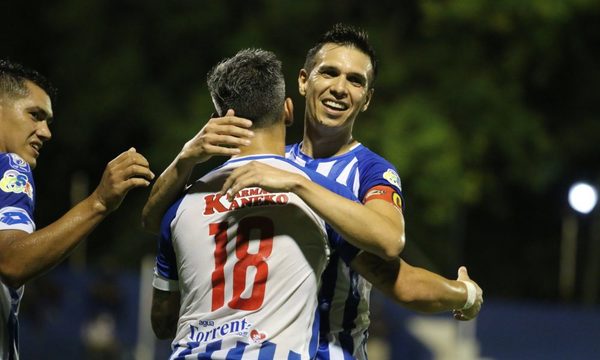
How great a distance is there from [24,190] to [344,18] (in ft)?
42.4

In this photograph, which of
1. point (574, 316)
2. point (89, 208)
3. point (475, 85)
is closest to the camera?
point (89, 208)

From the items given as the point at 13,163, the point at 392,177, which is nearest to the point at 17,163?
the point at 13,163

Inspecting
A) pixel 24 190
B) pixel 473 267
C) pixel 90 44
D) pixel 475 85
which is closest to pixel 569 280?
pixel 473 267

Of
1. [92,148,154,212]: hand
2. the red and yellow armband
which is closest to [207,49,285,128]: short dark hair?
[92,148,154,212]: hand

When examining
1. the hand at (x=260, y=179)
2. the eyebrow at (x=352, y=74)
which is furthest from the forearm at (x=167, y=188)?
the eyebrow at (x=352, y=74)

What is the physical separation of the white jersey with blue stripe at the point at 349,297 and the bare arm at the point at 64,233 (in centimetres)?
82

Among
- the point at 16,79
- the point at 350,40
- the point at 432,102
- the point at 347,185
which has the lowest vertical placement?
the point at 347,185

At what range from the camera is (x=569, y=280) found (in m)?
15.9

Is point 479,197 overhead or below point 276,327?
overhead

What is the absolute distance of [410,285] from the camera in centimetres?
375

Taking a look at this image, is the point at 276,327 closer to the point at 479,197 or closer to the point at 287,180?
the point at 287,180

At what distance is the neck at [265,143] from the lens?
3635mm

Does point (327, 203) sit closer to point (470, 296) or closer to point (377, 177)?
point (377, 177)

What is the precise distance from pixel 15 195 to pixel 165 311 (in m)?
0.76
